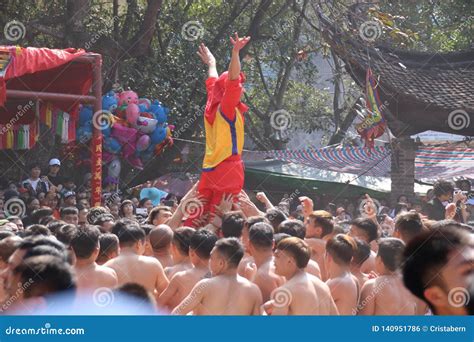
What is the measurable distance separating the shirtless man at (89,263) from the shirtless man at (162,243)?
2.62 ft

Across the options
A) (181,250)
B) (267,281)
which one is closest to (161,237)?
(181,250)

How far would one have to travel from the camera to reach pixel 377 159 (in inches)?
658

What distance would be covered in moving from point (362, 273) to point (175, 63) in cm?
1052

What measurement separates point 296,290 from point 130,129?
8.86 metres

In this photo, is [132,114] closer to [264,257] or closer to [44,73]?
[44,73]

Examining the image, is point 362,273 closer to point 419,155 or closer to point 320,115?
point 419,155

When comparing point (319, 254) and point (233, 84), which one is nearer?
point (319, 254)

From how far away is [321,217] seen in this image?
609 centimetres

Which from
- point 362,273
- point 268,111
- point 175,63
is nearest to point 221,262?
point 362,273

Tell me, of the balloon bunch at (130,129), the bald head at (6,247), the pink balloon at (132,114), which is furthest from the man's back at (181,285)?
the pink balloon at (132,114)

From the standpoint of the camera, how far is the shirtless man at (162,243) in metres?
5.77

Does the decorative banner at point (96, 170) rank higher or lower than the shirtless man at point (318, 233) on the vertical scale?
lower

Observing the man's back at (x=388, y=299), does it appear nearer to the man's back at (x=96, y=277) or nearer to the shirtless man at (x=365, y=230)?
the shirtless man at (x=365, y=230)

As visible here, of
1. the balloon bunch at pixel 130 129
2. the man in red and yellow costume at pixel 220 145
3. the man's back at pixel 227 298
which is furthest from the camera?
the balloon bunch at pixel 130 129
